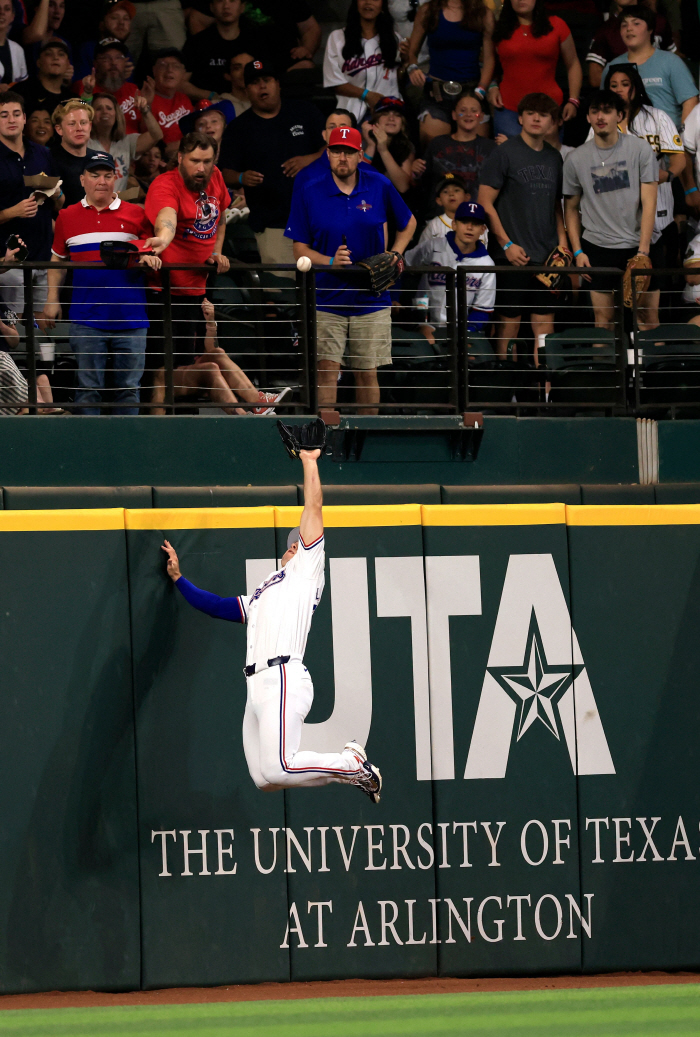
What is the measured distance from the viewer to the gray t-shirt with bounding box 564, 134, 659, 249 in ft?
35.7

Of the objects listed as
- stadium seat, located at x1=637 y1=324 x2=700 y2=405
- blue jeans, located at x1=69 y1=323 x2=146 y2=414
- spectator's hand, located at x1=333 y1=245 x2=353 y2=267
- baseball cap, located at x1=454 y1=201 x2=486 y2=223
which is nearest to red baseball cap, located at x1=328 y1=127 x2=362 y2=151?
spectator's hand, located at x1=333 y1=245 x2=353 y2=267

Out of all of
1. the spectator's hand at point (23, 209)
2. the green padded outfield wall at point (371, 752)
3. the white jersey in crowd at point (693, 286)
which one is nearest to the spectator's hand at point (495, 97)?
the white jersey in crowd at point (693, 286)

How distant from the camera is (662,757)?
8.61 metres

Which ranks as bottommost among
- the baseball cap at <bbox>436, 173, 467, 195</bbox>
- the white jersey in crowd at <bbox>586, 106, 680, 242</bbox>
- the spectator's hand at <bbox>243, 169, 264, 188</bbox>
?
the baseball cap at <bbox>436, 173, 467, 195</bbox>

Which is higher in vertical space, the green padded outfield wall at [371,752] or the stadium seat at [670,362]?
the stadium seat at [670,362]

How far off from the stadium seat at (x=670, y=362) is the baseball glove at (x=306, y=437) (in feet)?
11.7

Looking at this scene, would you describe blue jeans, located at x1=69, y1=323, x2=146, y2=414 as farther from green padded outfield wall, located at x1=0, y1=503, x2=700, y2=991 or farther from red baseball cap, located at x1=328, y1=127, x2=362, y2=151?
Answer: red baseball cap, located at x1=328, y1=127, x2=362, y2=151

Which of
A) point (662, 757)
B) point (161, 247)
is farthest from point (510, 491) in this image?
point (161, 247)

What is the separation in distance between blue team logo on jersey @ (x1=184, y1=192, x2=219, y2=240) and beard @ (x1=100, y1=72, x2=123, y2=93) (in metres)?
2.87

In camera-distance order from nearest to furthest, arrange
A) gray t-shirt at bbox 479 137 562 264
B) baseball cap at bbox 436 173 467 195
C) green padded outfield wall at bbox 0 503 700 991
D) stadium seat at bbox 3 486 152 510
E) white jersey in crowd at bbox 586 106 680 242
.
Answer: green padded outfield wall at bbox 0 503 700 991 < stadium seat at bbox 3 486 152 510 < gray t-shirt at bbox 479 137 562 264 < baseball cap at bbox 436 173 467 195 < white jersey in crowd at bbox 586 106 680 242

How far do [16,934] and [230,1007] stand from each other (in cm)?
127

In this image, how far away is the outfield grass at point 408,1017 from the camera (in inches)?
282

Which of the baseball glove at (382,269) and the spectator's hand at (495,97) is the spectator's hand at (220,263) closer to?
the baseball glove at (382,269)

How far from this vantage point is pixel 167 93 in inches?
480
